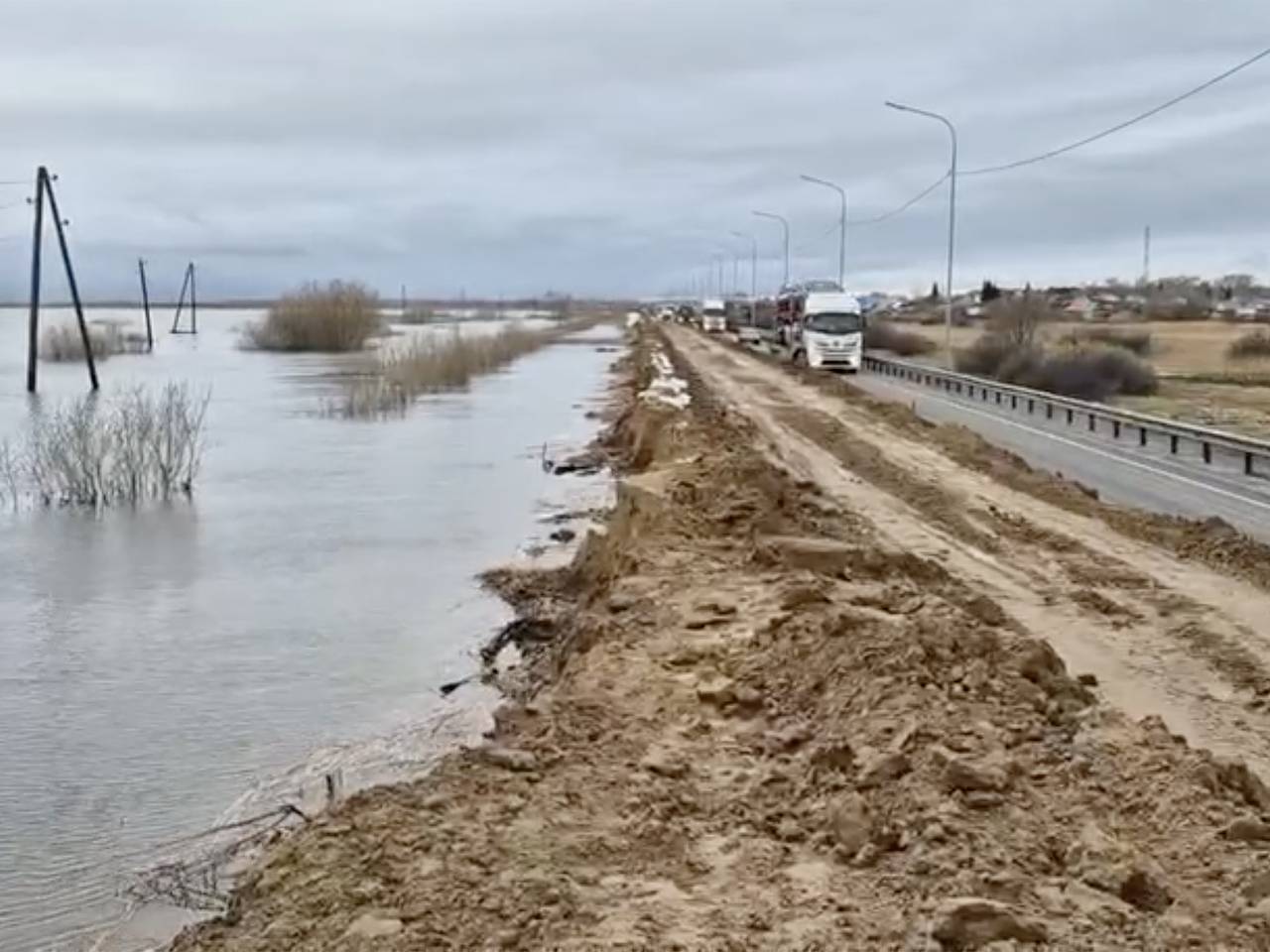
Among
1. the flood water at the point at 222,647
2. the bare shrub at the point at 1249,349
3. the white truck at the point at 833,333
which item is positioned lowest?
the flood water at the point at 222,647

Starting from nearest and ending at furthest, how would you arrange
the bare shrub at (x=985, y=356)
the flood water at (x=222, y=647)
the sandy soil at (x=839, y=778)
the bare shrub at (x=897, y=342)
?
1. the sandy soil at (x=839, y=778)
2. the flood water at (x=222, y=647)
3. the bare shrub at (x=985, y=356)
4. the bare shrub at (x=897, y=342)

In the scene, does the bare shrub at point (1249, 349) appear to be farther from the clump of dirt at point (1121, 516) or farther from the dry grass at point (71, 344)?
the dry grass at point (71, 344)

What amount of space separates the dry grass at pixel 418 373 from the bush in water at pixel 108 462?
18.8 m

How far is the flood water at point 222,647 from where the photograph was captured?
1095 cm

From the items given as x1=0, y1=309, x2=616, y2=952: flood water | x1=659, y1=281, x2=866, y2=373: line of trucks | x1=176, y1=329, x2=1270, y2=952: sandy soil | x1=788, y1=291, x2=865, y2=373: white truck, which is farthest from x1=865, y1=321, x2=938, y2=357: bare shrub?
x1=176, y1=329, x2=1270, y2=952: sandy soil

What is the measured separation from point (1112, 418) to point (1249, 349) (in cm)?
4890

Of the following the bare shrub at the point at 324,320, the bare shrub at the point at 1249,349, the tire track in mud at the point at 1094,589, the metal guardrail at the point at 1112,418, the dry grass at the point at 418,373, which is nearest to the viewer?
the tire track in mud at the point at 1094,589

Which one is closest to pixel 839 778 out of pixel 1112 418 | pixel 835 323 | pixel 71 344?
pixel 1112 418

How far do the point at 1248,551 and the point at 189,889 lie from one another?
11109mm

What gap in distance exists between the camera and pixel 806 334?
6016 centimetres

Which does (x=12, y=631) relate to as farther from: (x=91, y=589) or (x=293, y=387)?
(x=293, y=387)

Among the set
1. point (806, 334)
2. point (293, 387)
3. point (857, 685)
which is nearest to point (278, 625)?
point (857, 685)

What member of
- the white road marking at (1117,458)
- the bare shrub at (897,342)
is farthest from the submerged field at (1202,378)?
the white road marking at (1117,458)

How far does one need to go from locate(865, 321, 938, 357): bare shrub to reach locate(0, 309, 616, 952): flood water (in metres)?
49.2
